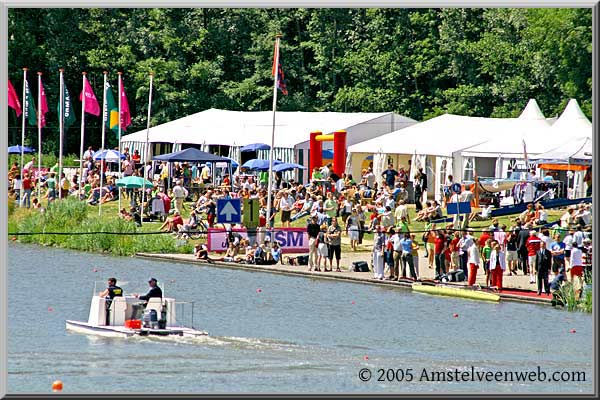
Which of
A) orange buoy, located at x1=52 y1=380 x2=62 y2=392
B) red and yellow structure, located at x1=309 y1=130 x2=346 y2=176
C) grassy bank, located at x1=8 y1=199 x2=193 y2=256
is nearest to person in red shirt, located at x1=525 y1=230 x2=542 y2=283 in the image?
grassy bank, located at x1=8 y1=199 x2=193 y2=256

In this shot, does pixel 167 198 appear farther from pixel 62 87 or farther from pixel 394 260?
pixel 394 260

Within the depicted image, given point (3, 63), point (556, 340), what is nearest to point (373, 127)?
point (556, 340)

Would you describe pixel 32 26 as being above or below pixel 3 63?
above

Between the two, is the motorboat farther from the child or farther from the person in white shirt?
the person in white shirt

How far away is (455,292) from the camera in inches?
1400

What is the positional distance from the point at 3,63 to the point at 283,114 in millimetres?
40254

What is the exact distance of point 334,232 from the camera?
127 feet

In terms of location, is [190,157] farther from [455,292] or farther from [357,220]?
[455,292]

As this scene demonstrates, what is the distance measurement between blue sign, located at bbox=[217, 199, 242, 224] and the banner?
42cm

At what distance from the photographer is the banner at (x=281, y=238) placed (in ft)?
137

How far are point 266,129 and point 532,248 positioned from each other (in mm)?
25392

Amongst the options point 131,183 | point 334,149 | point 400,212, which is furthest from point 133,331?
point 334,149

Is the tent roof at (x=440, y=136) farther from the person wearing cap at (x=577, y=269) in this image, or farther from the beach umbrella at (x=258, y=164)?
the person wearing cap at (x=577, y=269)

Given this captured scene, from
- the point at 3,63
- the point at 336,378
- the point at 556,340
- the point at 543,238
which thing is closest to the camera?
the point at 3,63
